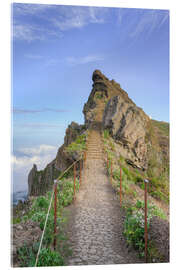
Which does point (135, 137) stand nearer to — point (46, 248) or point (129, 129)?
point (129, 129)

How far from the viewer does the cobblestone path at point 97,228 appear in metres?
3.63

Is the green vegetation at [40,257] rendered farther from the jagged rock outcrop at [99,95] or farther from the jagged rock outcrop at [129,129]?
the jagged rock outcrop at [99,95]

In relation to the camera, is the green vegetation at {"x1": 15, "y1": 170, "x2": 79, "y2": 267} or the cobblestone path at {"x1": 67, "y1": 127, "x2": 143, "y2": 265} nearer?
the green vegetation at {"x1": 15, "y1": 170, "x2": 79, "y2": 267}

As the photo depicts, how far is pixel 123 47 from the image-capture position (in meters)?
4.92

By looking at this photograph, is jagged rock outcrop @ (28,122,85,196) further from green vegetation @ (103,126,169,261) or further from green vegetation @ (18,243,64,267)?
green vegetation @ (18,243,64,267)

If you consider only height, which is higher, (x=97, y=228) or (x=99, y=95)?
(x=99, y=95)

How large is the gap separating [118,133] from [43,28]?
1186 cm

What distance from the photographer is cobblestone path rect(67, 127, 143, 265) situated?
3.63 meters

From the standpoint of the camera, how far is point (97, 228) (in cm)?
470

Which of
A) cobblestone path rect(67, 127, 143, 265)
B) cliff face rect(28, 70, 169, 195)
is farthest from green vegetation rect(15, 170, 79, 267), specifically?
cliff face rect(28, 70, 169, 195)

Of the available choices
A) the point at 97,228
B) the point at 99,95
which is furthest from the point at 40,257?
the point at 99,95

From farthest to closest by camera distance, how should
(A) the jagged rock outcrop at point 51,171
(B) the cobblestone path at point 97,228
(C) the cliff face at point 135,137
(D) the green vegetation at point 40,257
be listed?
1. (A) the jagged rock outcrop at point 51,171
2. (C) the cliff face at point 135,137
3. (B) the cobblestone path at point 97,228
4. (D) the green vegetation at point 40,257

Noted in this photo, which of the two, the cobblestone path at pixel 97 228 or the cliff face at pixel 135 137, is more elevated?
the cliff face at pixel 135 137

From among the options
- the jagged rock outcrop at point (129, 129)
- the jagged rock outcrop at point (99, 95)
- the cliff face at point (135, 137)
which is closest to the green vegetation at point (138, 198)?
the cliff face at point (135, 137)
